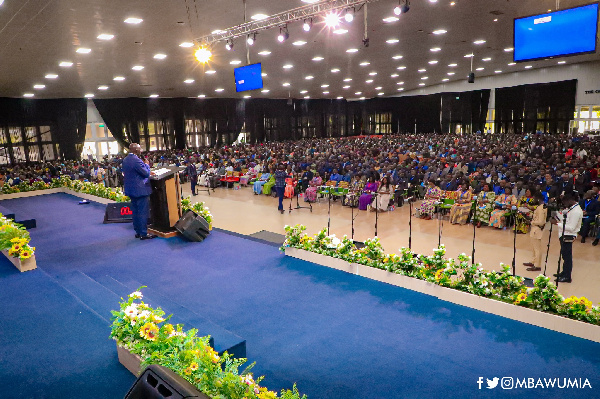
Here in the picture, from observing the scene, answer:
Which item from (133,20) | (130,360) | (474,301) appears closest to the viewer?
(130,360)

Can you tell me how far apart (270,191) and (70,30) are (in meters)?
7.79

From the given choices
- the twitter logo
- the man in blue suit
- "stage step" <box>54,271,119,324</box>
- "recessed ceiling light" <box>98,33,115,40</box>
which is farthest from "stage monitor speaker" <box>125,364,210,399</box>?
"recessed ceiling light" <box>98,33,115,40</box>

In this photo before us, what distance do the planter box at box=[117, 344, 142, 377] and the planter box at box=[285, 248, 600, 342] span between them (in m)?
3.14

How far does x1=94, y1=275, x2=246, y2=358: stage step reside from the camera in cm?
341

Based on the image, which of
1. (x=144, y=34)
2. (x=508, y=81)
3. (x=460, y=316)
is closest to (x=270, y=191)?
(x=144, y=34)

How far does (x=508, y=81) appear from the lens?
29406mm

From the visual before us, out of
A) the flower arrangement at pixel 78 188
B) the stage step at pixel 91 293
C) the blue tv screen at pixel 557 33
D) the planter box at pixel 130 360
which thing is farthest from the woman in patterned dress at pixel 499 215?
the flower arrangement at pixel 78 188

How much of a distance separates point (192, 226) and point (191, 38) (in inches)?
202

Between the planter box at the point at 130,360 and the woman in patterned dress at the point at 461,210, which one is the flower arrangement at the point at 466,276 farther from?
the woman in patterned dress at the point at 461,210

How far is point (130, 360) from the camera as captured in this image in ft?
10.4

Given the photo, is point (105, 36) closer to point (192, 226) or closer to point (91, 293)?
point (192, 226)

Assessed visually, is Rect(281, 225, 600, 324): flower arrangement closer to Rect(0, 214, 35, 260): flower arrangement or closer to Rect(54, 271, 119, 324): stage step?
Rect(54, 271, 119, 324): stage step

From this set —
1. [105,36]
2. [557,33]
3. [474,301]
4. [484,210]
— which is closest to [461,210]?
[484,210]

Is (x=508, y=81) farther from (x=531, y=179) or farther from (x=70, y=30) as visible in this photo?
(x=70, y=30)
